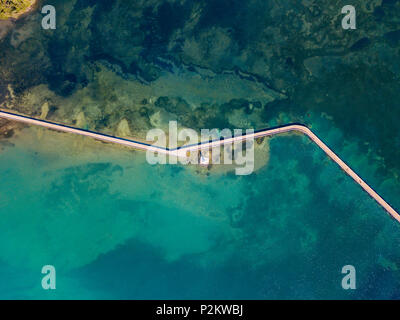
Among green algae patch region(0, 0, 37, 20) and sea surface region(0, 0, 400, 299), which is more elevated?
green algae patch region(0, 0, 37, 20)

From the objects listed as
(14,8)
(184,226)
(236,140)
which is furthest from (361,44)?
(14,8)

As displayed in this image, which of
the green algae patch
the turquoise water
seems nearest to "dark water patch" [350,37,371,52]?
the turquoise water

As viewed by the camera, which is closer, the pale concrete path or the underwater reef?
the pale concrete path

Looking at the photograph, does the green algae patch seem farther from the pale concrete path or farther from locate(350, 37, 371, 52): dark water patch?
locate(350, 37, 371, 52): dark water patch

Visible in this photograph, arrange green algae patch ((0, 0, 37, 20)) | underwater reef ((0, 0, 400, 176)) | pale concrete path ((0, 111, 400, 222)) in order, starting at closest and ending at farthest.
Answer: green algae patch ((0, 0, 37, 20)), pale concrete path ((0, 111, 400, 222)), underwater reef ((0, 0, 400, 176))

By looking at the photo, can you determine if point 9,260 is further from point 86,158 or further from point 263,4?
point 263,4

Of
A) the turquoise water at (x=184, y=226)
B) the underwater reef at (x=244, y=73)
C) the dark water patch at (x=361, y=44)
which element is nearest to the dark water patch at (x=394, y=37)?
the underwater reef at (x=244, y=73)

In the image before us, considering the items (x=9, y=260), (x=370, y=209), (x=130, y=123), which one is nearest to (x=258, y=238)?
(x=370, y=209)
